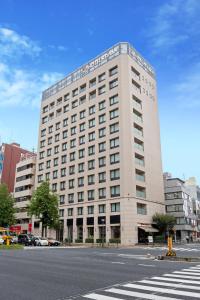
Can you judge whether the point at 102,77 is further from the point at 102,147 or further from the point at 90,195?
the point at 90,195

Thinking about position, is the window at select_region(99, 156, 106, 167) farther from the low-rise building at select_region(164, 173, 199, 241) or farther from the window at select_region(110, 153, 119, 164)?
the low-rise building at select_region(164, 173, 199, 241)

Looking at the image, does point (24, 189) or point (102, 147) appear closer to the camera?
point (102, 147)

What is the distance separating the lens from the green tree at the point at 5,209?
218 feet

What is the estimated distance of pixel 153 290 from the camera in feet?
27.8

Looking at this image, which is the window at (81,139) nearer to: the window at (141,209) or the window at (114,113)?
the window at (114,113)

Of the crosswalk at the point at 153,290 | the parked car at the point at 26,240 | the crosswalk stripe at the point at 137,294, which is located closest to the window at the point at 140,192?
the parked car at the point at 26,240

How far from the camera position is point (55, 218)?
54.1 metres

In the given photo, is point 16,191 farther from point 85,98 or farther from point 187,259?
point 187,259

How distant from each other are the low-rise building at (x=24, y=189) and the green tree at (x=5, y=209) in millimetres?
8770

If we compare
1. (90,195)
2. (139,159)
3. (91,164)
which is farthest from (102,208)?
(139,159)

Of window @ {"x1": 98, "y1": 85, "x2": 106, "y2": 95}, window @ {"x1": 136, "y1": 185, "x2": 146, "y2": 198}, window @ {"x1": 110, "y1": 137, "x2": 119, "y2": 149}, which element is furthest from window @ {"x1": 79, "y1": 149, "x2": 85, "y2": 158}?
window @ {"x1": 136, "y1": 185, "x2": 146, "y2": 198}

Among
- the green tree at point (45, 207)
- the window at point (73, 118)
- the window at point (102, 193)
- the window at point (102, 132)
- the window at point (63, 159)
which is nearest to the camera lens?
the green tree at point (45, 207)

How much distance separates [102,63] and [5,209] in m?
38.7

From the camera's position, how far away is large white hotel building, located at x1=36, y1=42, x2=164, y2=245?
180 feet
